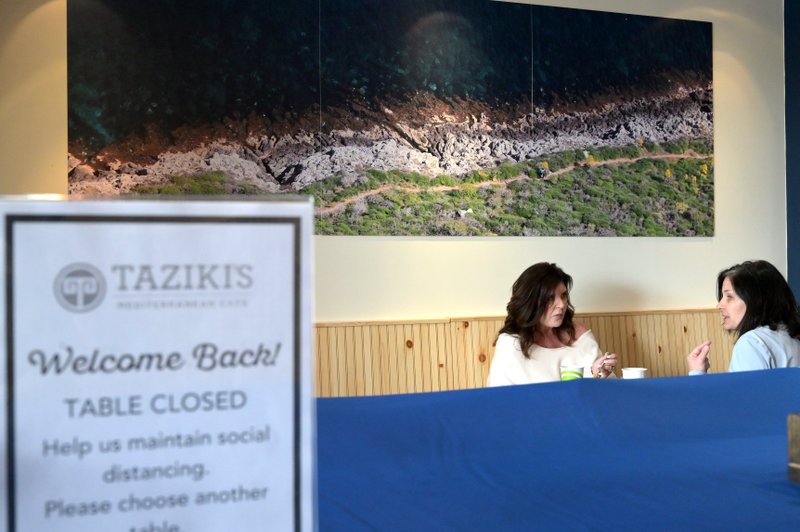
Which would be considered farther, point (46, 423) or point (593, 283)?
point (593, 283)

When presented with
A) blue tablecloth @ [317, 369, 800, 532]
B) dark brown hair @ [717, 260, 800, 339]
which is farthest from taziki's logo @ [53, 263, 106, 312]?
dark brown hair @ [717, 260, 800, 339]

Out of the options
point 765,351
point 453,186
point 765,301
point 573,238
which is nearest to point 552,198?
point 573,238

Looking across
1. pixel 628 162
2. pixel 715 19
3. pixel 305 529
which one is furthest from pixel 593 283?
pixel 305 529

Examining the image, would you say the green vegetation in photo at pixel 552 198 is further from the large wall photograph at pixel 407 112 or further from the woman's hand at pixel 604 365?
the woman's hand at pixel 604 365

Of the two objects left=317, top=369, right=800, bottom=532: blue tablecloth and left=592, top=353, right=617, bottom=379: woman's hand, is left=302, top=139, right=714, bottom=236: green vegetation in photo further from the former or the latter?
left=317, top=369, right=800, bottom=532: blue tablecloth

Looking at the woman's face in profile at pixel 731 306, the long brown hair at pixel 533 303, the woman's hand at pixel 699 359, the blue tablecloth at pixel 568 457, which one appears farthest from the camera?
the long brown hair at pixel 533 303

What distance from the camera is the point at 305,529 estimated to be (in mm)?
606

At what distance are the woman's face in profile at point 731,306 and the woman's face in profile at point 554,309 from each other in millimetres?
789

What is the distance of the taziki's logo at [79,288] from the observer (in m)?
0.56

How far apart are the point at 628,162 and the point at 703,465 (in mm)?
3650

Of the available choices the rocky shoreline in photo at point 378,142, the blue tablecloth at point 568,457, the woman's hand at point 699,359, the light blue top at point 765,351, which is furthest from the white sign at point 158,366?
the rocky shoreline in photo at point 378,142

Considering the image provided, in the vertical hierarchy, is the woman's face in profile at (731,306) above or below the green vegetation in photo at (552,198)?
below

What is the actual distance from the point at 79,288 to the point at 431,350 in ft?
13.0

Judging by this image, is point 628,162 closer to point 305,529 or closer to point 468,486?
point 468,486
